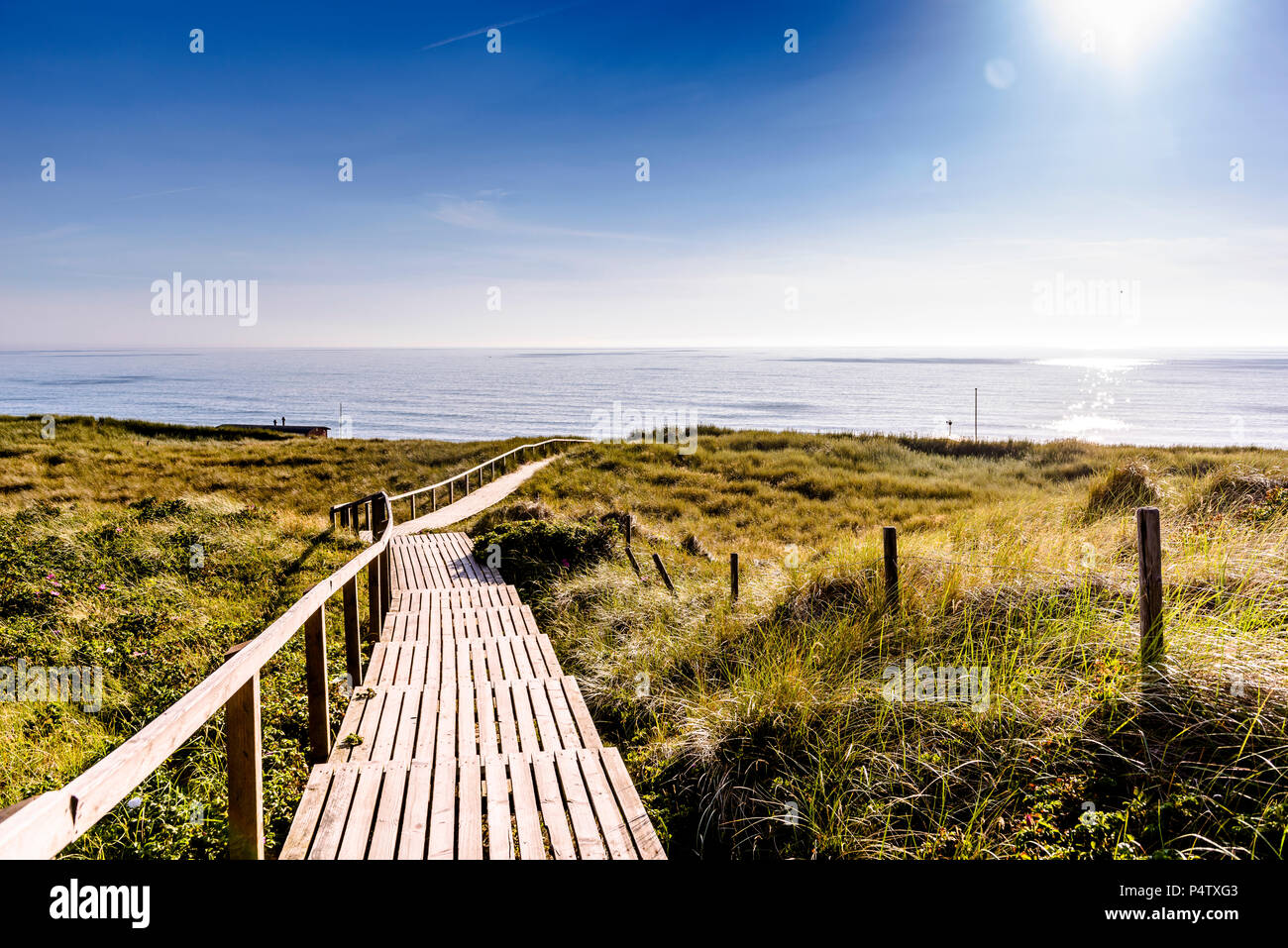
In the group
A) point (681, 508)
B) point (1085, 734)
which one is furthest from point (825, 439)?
point (1085, 734)

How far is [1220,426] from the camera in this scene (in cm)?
6291

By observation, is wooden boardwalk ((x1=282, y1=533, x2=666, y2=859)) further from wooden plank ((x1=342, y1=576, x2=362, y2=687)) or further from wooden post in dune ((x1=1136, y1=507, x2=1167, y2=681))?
wooden post in dune ((x1=1136, y1=507, x2=1167, y2=681))

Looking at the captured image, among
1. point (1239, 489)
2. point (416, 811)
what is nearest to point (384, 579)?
point (416, 811)

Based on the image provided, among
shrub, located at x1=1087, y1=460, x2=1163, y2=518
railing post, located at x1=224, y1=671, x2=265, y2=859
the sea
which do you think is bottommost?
railing post, located at x1=224, y1=671, x2=265, y2=859

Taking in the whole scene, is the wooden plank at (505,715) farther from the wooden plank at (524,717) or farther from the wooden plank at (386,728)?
the wooden plank at (386,728)

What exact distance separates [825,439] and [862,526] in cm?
1638

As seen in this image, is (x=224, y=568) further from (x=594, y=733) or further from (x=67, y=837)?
(x=67, y=837)

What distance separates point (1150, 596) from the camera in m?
4.29

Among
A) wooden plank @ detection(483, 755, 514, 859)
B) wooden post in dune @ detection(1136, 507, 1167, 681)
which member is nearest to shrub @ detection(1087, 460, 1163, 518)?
wooden post in dune @ detection(1136, 507, 1167, 681)

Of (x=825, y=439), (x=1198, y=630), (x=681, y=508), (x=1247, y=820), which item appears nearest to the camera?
(x=1247, y=820)

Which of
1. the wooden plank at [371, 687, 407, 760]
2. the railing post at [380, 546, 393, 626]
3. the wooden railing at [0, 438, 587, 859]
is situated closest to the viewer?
the wooden railing at [0, 438, 587, 859]

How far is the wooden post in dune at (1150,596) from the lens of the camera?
164 inches

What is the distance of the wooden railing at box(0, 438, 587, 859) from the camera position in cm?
145

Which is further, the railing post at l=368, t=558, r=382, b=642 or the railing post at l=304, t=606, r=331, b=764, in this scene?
the railing post at l=368, t=558, r=382, b=642
